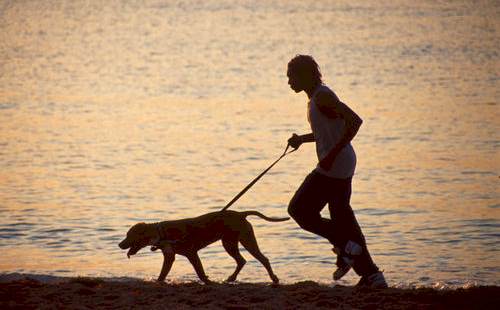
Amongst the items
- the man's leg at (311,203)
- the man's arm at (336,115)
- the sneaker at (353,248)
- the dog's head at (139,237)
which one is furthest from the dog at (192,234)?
the man's arm at (336,115)

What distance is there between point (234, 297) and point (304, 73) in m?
1.92

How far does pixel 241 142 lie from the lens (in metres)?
21.2

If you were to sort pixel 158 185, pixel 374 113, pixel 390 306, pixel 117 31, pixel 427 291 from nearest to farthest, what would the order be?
pixel 390 306, pixel 427 291, pixel 158 185, pixel 374 113, pixel 117 31

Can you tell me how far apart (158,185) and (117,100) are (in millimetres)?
10834

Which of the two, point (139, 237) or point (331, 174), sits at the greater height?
point (331, 174)

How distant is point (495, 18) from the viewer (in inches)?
1753

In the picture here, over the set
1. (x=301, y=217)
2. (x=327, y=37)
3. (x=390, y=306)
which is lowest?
(x=390, y=306)

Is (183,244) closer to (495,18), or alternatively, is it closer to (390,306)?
(390,306)

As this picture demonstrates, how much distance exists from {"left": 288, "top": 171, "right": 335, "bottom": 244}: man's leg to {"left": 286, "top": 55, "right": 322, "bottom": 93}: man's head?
74 centimetres

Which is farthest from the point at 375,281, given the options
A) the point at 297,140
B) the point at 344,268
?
the point at 297,140

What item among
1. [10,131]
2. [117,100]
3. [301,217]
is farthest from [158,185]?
[117,100]

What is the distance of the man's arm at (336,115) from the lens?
9.35 meters

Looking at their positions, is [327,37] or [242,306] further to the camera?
[327,37]

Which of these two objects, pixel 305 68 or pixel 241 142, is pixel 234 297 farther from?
pixel 241 142
